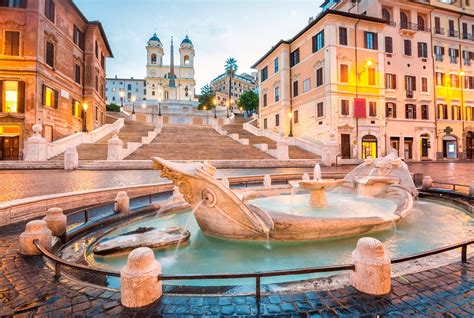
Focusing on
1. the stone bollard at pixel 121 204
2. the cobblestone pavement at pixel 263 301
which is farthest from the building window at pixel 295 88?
the cobblestone pavement at pixel 263 301

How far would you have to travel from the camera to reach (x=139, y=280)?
265 centimetres

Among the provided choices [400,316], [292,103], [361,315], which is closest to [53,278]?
[361,315]

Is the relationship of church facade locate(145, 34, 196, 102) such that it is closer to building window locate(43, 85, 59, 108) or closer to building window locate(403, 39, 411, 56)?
building window locate(43, 85, 59, 108)

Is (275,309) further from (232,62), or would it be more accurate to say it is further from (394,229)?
(232,62)

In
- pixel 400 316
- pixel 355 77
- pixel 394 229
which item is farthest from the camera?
pixel 355 77

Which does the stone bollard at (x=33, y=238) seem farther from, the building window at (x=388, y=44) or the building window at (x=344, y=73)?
the building window at (x=388, y=44)

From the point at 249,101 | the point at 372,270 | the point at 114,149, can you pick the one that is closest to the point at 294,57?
the point at 114,149

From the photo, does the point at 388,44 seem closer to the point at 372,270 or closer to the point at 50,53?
the point at 372,270

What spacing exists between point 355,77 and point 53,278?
108 ft

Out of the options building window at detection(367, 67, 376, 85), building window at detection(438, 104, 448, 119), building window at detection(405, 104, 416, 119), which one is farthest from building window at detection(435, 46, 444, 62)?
building window at detection(367, 67, 376, 85)

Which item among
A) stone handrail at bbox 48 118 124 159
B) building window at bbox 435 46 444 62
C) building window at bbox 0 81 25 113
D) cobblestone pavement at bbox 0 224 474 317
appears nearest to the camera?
cobblestone pavement at bbox 0 224 474 317

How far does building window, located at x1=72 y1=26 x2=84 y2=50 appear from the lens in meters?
30.4

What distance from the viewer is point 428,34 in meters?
32.9

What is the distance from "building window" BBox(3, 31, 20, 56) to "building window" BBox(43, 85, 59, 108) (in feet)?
11.8
